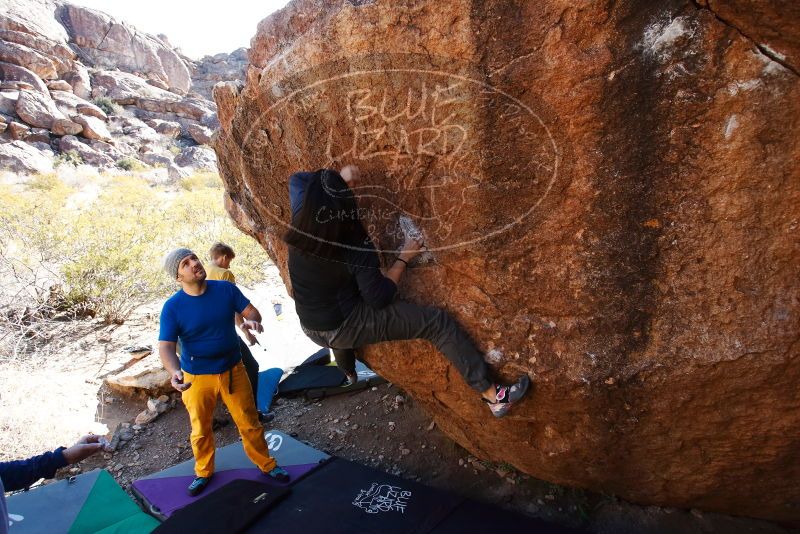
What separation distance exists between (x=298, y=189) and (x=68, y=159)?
20581 millimetres

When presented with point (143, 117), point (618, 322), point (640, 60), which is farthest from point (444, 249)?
point (143, 117)

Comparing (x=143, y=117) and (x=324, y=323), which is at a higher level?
(x=143, y=117)

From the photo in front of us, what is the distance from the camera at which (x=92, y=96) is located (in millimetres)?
23250

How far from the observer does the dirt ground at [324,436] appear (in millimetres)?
Answer: 2400

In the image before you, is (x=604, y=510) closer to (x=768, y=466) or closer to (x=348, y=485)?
(x=768, y=466)

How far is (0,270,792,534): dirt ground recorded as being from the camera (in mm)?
2400

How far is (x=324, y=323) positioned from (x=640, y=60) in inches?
62.2

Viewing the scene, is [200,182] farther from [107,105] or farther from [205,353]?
[205,353]

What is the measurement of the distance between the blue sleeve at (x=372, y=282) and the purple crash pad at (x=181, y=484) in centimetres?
145

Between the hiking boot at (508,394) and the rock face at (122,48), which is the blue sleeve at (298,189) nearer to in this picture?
the hiking boot at (508,394)

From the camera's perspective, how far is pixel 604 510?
2.42 metres

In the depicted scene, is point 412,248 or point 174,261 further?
point 174,261

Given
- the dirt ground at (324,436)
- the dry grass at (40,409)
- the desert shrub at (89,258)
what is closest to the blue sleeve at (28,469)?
the dirt ground at (324,436)

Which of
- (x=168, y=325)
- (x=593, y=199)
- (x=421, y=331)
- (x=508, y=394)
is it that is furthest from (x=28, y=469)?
(x=593, y=199)
